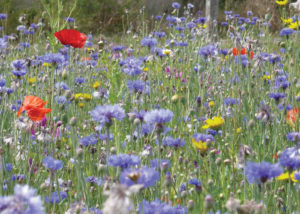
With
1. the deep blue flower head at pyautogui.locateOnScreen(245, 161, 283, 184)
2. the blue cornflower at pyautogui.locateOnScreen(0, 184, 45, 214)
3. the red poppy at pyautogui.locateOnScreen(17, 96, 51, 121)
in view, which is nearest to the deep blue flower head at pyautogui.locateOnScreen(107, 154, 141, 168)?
the deep blue flower head at pyautogui.locateOnScreen(245, 161, 283, 184)

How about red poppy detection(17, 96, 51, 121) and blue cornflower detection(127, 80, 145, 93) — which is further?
blue cornflower detection(127, 80, 145, 93)

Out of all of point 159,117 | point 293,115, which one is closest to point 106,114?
point 159,117

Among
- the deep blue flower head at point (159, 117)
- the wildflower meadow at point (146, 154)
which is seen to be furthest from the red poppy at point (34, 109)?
the deep blue flower head at point (159, 117)

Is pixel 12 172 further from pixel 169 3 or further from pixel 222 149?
pixel 169 3

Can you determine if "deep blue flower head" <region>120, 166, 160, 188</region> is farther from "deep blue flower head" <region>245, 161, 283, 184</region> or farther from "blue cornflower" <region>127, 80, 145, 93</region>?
"blue cornflower" <region>127, 80, 145, 93</region>

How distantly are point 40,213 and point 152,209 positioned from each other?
12.8 inches

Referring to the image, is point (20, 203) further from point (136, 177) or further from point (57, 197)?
point (57, 197)

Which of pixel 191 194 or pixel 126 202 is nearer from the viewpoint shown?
pixel 126 202

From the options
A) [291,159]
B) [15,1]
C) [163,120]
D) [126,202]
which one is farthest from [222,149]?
[15,1]

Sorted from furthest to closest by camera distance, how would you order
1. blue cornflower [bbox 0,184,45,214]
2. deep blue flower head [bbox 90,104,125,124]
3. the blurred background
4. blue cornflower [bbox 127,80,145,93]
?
the blurred background, blue cornflower [bbox 127,80,145,93], deep blue flower head [bbox 90,104,125,124], blue cornflower [bbox 0,184,45,214]

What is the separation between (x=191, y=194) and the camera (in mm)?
1339

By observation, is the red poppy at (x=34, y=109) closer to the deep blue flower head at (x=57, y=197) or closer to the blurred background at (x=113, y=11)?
→ the deep blue flower head at (x=57, y=197)

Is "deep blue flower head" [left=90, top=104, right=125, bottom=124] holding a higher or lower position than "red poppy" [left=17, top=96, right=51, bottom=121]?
higher

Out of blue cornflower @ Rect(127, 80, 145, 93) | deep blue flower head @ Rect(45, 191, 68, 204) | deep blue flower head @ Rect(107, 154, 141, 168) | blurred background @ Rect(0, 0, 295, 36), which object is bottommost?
deep blue flower head @ Rect(45, 191, 68, 204)
